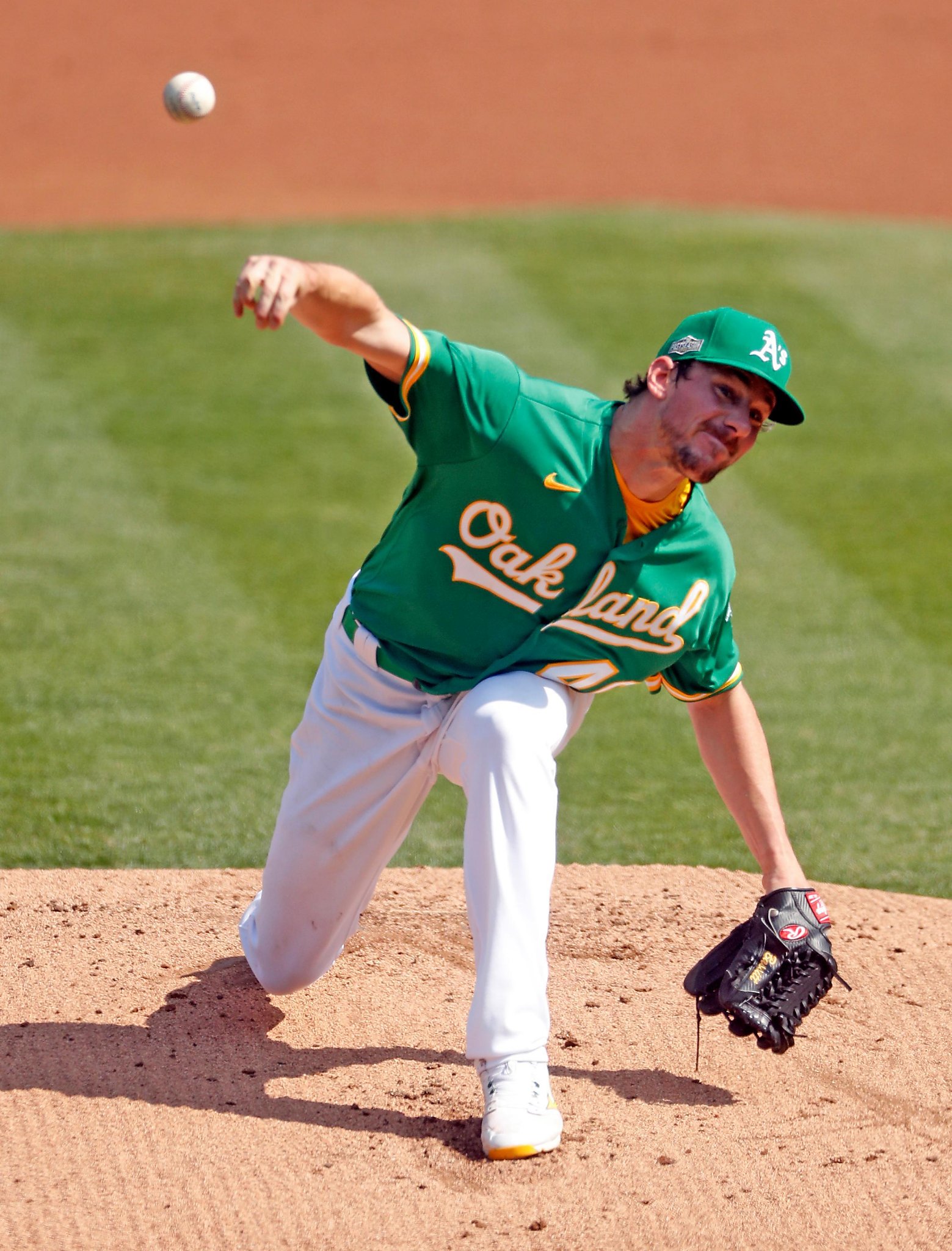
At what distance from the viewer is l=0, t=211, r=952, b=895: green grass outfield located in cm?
582

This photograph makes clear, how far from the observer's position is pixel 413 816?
384 cm

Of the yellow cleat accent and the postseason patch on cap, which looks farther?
the postseason patch on cap

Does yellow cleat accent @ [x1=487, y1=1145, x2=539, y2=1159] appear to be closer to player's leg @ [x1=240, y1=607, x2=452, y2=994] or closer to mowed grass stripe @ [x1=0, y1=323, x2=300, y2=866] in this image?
player's leg @ [x1=240, y1=607, x2=452, y2=994]

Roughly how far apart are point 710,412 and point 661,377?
144 millimetres

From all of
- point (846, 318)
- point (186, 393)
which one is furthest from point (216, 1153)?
point (846, 318)

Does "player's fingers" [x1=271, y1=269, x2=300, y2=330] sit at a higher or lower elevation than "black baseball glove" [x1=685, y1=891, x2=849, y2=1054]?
higher

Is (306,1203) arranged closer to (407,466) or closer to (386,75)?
(407,466)

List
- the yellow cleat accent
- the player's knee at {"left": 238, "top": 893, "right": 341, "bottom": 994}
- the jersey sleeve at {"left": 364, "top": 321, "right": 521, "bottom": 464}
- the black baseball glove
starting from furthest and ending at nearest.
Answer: the player's knee at {"left": 238, "top": 893, "right": 341, "bottom": 994}, the black baseball glove, the jersey sleeve at {"left": 364, "top": 321, "right": 521, "bottom": 464}, the yellow cleat accent

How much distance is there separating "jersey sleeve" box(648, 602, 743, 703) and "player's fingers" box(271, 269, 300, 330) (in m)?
1.34

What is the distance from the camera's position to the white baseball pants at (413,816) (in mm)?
3381

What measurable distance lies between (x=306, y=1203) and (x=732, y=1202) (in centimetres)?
89

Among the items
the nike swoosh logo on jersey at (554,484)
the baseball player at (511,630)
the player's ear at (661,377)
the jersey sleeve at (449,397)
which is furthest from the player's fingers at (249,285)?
the player's ear at (661,377)

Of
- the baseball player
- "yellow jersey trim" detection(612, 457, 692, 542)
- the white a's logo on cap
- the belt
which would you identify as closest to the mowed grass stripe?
the baseball player

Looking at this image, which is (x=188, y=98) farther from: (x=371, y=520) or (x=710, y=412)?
(x=371, y=520)
